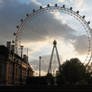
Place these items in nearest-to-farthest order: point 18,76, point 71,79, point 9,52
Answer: point 9,52 → point 71,79 → point 18,76

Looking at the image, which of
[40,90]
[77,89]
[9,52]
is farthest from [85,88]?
[9,52]

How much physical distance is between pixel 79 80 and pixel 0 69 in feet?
109

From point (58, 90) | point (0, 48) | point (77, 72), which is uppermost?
point (0, 48)

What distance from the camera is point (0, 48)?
85938 mm

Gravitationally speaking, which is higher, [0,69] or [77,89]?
[0,69]

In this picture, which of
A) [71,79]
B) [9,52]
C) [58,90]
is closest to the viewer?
[58,90]

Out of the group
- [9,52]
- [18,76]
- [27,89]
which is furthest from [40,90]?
[18,76]

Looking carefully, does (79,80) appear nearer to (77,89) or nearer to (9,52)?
(9,52)

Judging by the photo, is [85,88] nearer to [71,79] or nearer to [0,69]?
[0,69]

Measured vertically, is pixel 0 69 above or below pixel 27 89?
above

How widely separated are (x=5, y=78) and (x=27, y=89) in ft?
136

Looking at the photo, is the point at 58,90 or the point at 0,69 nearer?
the point at 58,90

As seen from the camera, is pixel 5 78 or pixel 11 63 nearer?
pixel 5 78

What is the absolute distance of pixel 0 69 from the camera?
84.3 m
